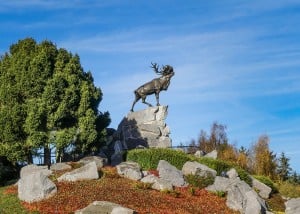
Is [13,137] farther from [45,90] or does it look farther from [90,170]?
[90,170]

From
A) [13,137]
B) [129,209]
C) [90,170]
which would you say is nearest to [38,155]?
[13,137]

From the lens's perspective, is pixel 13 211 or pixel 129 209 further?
pixel 13 211

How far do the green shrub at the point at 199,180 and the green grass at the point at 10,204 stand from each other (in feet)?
32.1

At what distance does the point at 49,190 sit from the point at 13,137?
352 inches

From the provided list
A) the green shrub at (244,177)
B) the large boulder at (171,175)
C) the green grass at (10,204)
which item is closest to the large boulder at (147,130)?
Answer: the green shrub at (244,177)

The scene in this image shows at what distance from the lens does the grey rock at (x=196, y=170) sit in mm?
33772

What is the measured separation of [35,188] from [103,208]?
14.7ft

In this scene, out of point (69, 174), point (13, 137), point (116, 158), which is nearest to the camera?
point (69, 174)

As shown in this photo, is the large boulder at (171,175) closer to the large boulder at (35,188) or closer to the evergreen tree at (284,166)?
the large boulder at (35,188)

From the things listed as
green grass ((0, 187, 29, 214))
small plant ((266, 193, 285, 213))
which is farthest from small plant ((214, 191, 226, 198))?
green grass ((0, 187, 29, 214))

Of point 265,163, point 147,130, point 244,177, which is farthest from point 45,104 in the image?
point 265,163

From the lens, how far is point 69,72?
3756cm

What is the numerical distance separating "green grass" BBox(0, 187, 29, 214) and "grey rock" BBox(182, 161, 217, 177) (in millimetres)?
10393

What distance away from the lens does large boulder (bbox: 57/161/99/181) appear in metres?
30.2
